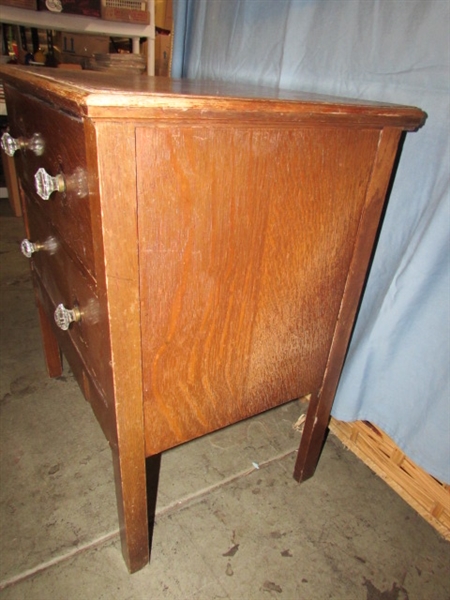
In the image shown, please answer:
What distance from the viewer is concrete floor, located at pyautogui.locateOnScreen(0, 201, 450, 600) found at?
79 centimetres

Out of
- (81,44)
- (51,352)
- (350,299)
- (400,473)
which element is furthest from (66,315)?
(81,44)

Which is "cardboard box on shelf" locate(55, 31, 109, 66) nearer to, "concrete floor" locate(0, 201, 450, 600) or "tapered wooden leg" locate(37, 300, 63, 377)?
"tapered wooden leg" locate(37, 300, 63, 377)

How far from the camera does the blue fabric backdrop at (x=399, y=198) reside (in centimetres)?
69

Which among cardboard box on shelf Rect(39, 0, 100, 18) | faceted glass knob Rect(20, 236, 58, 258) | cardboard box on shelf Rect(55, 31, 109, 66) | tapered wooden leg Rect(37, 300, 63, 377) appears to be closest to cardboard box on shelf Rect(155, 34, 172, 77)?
cardboard box on shelf Rect(55, 31, 109, 66)

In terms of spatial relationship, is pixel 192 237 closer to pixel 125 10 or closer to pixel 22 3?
pixel 125 10

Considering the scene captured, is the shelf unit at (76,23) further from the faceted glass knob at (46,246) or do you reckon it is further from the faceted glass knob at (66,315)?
the faceted glass knob at (66,315)

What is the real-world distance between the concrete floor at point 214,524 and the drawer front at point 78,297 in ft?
1.34

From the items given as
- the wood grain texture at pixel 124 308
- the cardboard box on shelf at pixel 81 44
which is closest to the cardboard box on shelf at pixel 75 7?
the cardboard box on shelf at pixel 81 44

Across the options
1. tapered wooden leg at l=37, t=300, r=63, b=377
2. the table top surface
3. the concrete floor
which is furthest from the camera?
tapered wooden leg at l=37, t=300, r=63, b=377

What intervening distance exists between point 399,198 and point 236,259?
0.41 meters

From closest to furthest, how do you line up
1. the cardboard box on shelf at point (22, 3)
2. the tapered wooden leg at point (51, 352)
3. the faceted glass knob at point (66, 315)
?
1. the faceted glass knob at point (66, 315)
2. the tapered wooden leg at point (51, 352)
3. the cardboard box on shelf at point (22, 3)

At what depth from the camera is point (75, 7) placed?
1978 millimetres

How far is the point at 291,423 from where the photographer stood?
3.91ft

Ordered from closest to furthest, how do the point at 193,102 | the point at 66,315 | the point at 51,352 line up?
the point at 193,102 < the point at 66,315 < the point at 51,352
